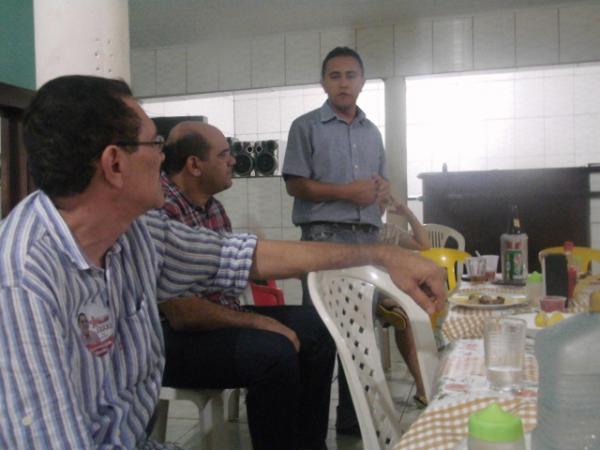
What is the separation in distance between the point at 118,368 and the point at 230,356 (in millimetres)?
765

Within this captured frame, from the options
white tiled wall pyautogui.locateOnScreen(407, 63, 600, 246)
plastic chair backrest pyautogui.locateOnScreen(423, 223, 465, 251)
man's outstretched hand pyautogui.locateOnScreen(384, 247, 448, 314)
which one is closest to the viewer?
man's outstretched hand pyautogui.locateOnScreen(384, 247, 448, 314)

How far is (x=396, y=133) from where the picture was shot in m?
4.84

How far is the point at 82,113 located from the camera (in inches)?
36.4

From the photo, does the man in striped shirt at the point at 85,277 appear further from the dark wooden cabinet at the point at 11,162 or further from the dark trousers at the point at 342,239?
the dark wooden cabinet at the point at 11,162

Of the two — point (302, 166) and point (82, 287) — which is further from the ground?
point (302, 166)

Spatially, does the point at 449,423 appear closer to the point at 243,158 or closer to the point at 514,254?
the point at 514,254

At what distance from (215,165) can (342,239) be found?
726mm

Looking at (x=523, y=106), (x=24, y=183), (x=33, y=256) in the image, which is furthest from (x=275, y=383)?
(x=523, y=106)

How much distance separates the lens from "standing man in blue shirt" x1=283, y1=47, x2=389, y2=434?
2596 mm

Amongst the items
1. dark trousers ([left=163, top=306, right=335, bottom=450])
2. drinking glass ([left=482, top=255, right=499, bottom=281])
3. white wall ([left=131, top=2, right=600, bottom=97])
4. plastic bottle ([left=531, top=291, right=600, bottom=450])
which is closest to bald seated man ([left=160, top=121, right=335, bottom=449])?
dark trousers ([left=163, top=306, right=335, bottom=450])

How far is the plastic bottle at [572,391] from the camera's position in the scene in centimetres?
64

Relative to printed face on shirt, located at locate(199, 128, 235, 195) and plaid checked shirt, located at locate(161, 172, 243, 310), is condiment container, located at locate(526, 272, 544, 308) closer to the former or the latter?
plaid checked shirt, located at locate(161, 172, 243, 310)

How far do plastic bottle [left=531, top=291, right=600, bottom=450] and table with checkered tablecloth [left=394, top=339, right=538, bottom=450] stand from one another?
128 millimetres

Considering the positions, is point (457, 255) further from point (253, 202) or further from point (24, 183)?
point (253, 202)
